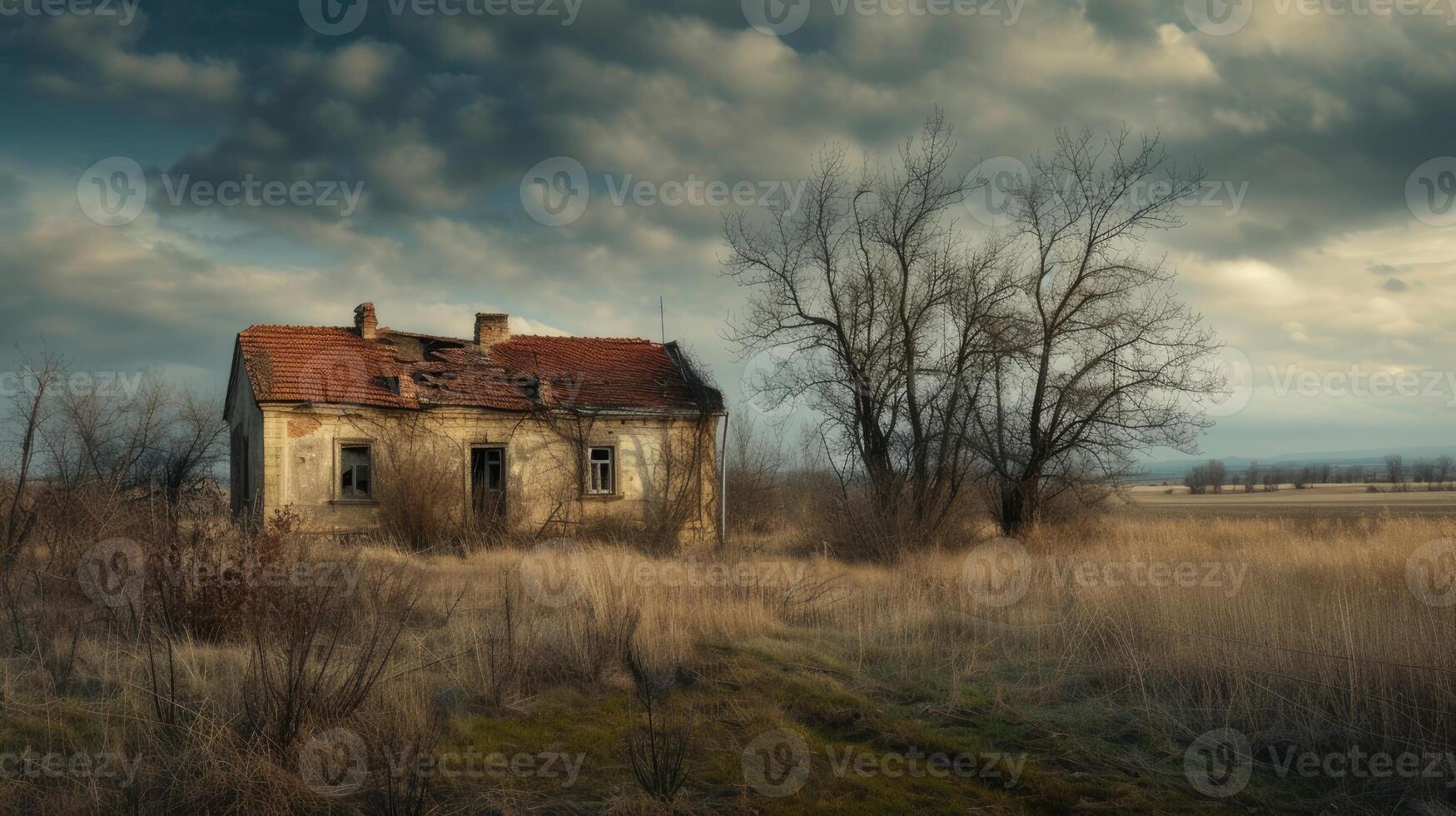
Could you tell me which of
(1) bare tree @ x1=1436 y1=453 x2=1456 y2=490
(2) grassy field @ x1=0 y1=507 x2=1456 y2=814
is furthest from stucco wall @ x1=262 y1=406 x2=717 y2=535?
(1) bare tree @ x1=1436 y1=453 x2=1456 y2=490

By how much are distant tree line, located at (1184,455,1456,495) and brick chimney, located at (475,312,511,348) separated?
5520 cm

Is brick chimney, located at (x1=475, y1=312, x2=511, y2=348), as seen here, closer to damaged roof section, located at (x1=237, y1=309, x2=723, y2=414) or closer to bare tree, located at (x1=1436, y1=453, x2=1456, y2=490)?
damaged roof section, located at (x1=237, y1=309, x2=723, y2=414)

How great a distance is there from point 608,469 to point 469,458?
3428 mm

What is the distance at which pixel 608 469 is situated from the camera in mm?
21312

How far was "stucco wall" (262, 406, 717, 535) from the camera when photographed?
18.5 m

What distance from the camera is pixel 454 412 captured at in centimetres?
1994

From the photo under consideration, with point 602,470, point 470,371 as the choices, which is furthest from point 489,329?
point 602,470

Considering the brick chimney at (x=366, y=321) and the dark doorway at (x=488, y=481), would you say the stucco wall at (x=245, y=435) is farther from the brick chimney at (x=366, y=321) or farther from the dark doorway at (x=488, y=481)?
the dark doorway at (x=488, y=481)

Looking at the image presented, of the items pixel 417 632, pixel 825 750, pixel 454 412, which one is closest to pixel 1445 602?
pixel 825 750

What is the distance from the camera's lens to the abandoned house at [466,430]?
18.7 metres

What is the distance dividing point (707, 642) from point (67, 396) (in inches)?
511

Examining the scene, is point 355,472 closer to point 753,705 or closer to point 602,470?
point 602,470

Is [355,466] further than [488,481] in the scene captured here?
No

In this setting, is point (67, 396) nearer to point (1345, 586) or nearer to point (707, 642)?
point (707, 642)
